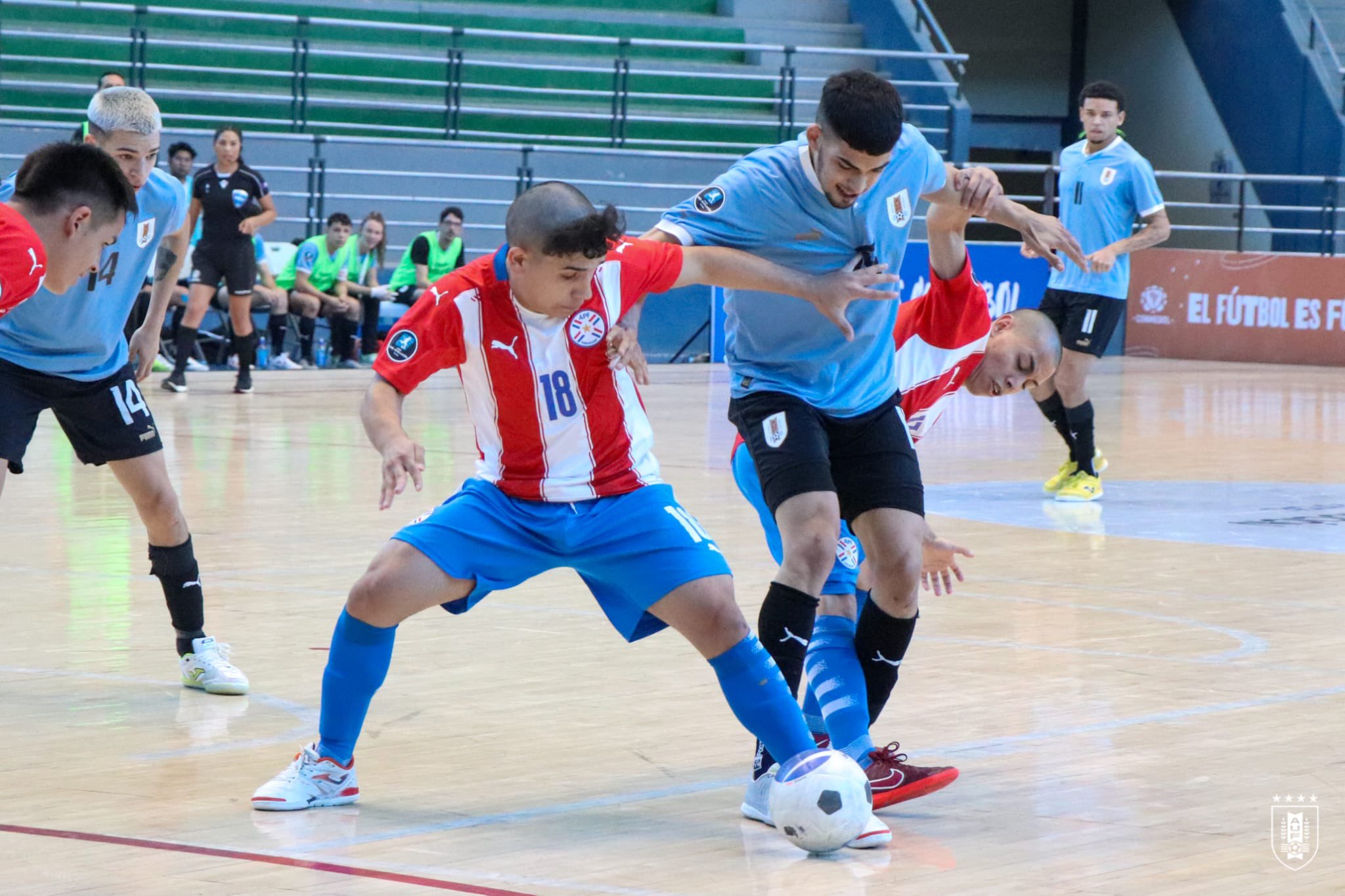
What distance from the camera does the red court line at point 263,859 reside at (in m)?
3.92

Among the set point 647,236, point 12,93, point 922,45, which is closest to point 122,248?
point 647,236

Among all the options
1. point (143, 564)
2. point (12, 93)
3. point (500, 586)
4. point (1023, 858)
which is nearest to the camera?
point (1023, 858)

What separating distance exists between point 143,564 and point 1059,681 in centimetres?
398

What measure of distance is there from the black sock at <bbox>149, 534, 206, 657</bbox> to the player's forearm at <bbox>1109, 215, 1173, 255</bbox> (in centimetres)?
605

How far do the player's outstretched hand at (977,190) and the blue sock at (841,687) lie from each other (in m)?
1.13

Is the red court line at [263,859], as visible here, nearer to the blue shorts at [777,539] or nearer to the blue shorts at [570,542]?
the blue shorts at [570,542]

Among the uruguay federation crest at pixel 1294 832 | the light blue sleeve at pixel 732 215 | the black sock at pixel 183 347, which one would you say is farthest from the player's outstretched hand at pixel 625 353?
the black sock at pixel 183 347

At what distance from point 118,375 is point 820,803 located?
276 cm

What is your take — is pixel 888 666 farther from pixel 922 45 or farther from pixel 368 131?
pixel 922 45

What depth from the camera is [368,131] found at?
72.9 feet

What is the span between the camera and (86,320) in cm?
576

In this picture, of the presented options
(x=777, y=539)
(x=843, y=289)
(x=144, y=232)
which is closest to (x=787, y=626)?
(x=777, y=539)

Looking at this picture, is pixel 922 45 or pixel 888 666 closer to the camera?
pixel 888 666

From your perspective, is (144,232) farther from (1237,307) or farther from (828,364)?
(1237,307)
